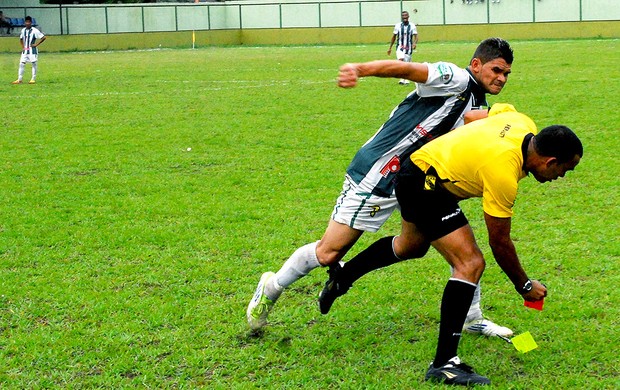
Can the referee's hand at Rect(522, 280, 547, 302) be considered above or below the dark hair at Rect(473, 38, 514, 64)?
below

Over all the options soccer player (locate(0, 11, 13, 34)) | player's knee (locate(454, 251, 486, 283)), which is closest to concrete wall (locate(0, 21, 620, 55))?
soccer player (locate(0, 11, 13, 34))

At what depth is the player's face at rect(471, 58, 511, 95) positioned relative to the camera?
5.14m

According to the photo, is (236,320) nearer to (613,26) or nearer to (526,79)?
(526,79)

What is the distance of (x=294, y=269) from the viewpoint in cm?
555

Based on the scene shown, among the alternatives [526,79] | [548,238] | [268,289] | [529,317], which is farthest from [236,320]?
[526,79]

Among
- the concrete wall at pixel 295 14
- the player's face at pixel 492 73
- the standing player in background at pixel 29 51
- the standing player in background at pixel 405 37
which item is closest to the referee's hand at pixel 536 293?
the player's face at pixel 492 73

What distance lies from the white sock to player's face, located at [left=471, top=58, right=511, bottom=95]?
144cm

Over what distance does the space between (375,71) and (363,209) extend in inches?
38.6

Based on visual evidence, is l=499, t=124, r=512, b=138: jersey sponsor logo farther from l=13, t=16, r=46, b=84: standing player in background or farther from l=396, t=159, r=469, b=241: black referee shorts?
l=13, t=16, r=46, b=84: standing player in background

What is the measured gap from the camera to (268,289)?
220 inches

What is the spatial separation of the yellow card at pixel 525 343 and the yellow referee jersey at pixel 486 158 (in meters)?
0.88

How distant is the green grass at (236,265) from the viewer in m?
5.06

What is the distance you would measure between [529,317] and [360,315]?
1104mm

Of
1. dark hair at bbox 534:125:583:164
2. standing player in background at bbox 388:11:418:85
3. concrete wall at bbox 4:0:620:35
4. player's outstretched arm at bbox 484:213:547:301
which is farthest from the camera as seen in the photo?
concrete wall at bbox 4:0:620:35
